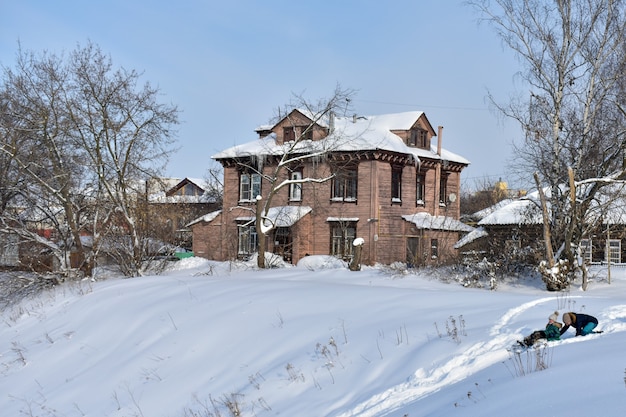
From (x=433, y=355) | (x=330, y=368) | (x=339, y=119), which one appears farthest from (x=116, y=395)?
(x=339, y=119)

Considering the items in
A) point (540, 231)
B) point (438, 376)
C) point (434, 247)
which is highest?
point (540, 231)

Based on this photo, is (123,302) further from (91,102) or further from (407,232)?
(407,232)

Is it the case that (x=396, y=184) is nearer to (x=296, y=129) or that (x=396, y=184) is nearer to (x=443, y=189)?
(x=443, y=189)

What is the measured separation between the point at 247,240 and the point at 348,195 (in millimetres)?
6764

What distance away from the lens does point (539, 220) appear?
2288 cm

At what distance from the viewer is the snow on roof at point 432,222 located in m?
35.0

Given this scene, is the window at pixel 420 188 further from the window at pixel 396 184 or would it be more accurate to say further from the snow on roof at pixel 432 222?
the window at pixel 396 184

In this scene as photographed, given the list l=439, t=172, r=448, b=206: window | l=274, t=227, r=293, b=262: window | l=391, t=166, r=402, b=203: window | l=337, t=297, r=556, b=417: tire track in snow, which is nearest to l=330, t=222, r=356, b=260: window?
l=274, t=227, r=293, b=262: window

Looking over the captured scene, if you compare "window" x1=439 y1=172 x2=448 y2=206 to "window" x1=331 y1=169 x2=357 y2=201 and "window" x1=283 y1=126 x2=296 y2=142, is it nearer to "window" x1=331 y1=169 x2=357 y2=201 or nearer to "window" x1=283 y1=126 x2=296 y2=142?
"window" x1=331 y1=169 x2=357 y2=201

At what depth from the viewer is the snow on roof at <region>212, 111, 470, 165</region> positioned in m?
34.5

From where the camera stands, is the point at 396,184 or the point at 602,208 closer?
the point at 602,208

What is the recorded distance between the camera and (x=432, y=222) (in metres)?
35.8

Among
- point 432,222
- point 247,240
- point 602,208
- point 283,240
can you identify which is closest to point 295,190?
point 283,240

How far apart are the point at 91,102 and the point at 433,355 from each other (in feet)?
56.2
